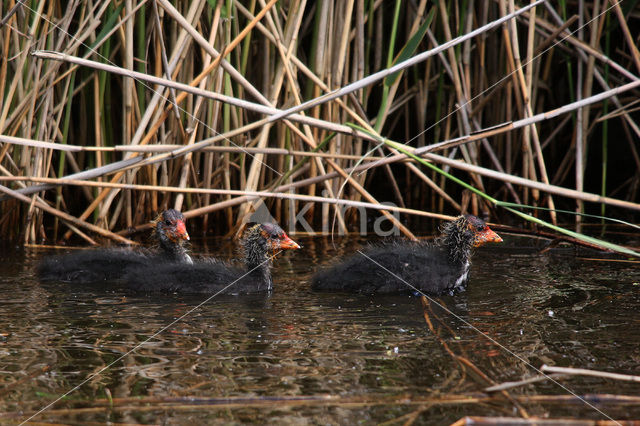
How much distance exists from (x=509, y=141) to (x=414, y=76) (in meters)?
→ 1.34

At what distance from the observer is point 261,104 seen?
671cm

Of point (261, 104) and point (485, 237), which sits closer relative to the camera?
point (485, 237)

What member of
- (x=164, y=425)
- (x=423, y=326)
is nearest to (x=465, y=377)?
(x=423, y=326)

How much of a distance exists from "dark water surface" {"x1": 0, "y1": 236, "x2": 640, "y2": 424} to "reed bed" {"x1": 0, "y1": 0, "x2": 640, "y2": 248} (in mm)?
831

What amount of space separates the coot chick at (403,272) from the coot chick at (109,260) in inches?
51.3

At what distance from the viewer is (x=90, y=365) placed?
4.12m

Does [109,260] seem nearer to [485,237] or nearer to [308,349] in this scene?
[308,349]

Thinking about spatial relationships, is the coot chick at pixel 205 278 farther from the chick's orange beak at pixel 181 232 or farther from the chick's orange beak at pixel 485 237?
the chick's orange beak at pixel 485 237

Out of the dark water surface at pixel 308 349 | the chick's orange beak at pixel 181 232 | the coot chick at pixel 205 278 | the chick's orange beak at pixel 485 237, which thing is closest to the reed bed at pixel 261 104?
the chick's orange beak at pixel 181 232

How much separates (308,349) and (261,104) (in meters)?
2.86

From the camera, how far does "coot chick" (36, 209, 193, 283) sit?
615 cm

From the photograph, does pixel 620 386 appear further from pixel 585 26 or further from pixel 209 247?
pixel 585 26

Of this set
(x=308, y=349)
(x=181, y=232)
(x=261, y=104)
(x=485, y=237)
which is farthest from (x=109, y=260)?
(x=485, y=237)

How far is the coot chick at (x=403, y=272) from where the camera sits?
589 centimetres
